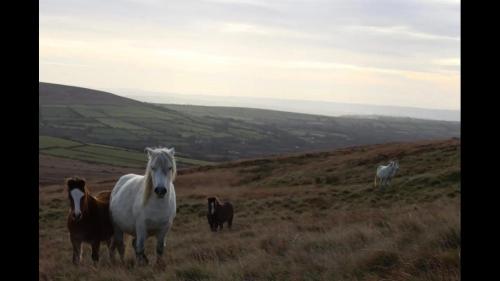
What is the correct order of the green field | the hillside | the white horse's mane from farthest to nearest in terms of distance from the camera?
the hillside → the green field → the white horse's mane

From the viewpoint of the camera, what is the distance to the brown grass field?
5.35 metres

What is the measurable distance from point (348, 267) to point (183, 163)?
224ft

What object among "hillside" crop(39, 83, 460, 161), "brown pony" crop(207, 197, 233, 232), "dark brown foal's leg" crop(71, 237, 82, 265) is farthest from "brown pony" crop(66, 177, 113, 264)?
"hillside" crop(39, 83, 460, 161)

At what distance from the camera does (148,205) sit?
796 cm

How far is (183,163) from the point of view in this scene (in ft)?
238

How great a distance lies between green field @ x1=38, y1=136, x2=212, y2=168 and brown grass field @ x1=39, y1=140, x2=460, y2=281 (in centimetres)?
3024

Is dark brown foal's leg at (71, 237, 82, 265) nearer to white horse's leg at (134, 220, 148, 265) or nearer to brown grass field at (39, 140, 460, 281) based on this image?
brown grass field at (39, 140, 460, 281)

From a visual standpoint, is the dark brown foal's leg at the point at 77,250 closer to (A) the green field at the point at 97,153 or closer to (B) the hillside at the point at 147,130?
(A) the green field at the point at 97,153

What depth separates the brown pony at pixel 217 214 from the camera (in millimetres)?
17516

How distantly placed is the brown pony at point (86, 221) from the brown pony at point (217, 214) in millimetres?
8065

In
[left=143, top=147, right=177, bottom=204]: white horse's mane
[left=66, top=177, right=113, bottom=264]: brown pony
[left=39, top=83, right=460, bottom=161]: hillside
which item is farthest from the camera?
[left=39, top=83, right=460, bottom=161]: hillside

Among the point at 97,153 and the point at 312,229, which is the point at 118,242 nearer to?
the point at 312,229

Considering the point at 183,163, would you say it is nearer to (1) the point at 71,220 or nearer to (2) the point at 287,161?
(2) the point at 287,161
